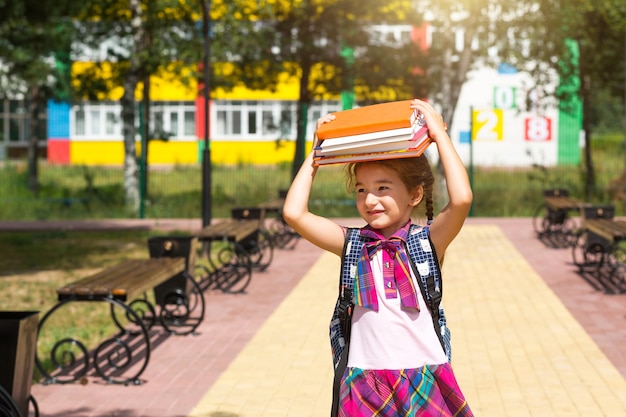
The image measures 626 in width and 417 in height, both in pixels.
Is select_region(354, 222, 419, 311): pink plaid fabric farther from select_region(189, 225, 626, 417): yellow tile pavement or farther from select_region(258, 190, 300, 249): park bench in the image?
select_region(258, 190, 300, 249): park bench

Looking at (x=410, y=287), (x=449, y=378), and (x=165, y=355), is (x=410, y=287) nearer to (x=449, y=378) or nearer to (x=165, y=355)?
(x=449, y=378)

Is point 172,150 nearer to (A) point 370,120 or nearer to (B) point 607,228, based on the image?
(B) point 607,228

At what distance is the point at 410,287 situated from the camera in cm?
389

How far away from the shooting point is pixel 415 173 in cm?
393

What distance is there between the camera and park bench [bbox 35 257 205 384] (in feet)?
Answer: 26.5

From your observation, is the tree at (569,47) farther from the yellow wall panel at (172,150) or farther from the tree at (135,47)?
the yellow wall panel at (172,150)

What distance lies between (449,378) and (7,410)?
96.3 inches

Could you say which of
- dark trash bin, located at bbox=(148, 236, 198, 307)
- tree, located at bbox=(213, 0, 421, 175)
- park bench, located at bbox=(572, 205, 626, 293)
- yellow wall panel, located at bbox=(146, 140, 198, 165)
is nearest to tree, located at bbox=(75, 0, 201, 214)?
tree, located at bbox=(213, 0, 421, 175)

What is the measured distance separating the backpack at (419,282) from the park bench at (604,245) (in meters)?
8.35

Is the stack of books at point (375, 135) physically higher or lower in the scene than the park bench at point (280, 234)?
higher

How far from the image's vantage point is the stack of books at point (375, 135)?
12.2 feet

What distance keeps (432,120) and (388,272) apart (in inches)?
20.9

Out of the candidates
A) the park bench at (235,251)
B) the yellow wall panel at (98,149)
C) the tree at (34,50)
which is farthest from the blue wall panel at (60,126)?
the park bench at (235,251)

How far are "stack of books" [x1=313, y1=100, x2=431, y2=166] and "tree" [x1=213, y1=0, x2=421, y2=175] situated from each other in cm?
2440
